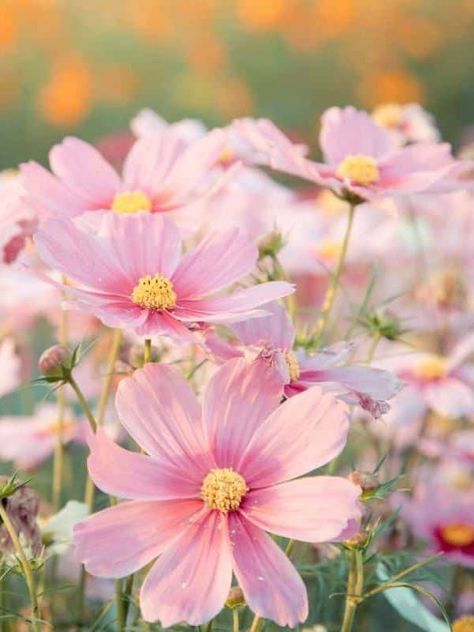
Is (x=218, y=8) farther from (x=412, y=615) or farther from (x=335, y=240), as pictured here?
(x=412, y=615)

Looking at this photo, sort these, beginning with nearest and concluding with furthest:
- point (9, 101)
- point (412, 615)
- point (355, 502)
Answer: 1. point (355, 502)
2. point (412, 615)
3. point (9, 101)

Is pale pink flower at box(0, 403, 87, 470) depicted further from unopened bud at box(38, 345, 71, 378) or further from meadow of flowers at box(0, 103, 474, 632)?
unopened bud at box(38, 345, 71, 378)

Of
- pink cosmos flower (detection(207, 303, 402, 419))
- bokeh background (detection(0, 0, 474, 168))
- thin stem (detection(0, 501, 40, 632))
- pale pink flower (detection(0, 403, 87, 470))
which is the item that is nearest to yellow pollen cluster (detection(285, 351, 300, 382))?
pink cosmos flower (detection(207, 303, 402, 419))

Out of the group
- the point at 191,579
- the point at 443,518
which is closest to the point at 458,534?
the point at 443,518

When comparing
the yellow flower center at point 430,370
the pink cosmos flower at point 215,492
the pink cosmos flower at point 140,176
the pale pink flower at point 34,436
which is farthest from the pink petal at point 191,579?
the yellow flower center at point 430,370

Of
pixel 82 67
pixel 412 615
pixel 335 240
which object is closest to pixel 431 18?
pixel 82 67

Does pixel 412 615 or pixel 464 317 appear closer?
pixel 412 615
